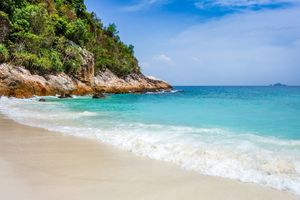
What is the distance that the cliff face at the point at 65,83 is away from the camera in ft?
100

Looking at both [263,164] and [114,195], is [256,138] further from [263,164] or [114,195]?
[114,195]

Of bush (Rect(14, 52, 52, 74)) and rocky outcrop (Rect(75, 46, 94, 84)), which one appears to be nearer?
bush (Rect(14, 52, 52, 74))

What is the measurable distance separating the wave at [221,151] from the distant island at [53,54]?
2391 cm

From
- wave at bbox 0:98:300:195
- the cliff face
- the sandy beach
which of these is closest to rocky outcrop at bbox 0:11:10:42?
the cliff face

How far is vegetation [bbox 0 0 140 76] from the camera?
115 feet

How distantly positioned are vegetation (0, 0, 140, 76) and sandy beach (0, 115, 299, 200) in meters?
28.5

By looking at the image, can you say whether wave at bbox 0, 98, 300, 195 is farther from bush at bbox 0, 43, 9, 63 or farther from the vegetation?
the vegetation

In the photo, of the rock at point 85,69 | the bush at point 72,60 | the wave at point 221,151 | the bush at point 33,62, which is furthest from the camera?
the rock at point 85,69

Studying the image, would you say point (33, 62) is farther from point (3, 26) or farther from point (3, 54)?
point (3, 26)

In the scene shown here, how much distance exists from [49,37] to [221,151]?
122 ft

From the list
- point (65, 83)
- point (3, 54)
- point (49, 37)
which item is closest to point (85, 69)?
point (65, 83)

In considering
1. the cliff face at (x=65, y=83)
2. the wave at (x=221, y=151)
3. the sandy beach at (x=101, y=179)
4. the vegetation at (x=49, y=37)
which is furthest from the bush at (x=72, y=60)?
the sandy beach at (x=101, y=179)

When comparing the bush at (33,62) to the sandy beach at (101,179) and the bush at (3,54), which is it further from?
the sandy beach at (101,179)

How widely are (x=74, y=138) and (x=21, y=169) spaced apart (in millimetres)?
3745
